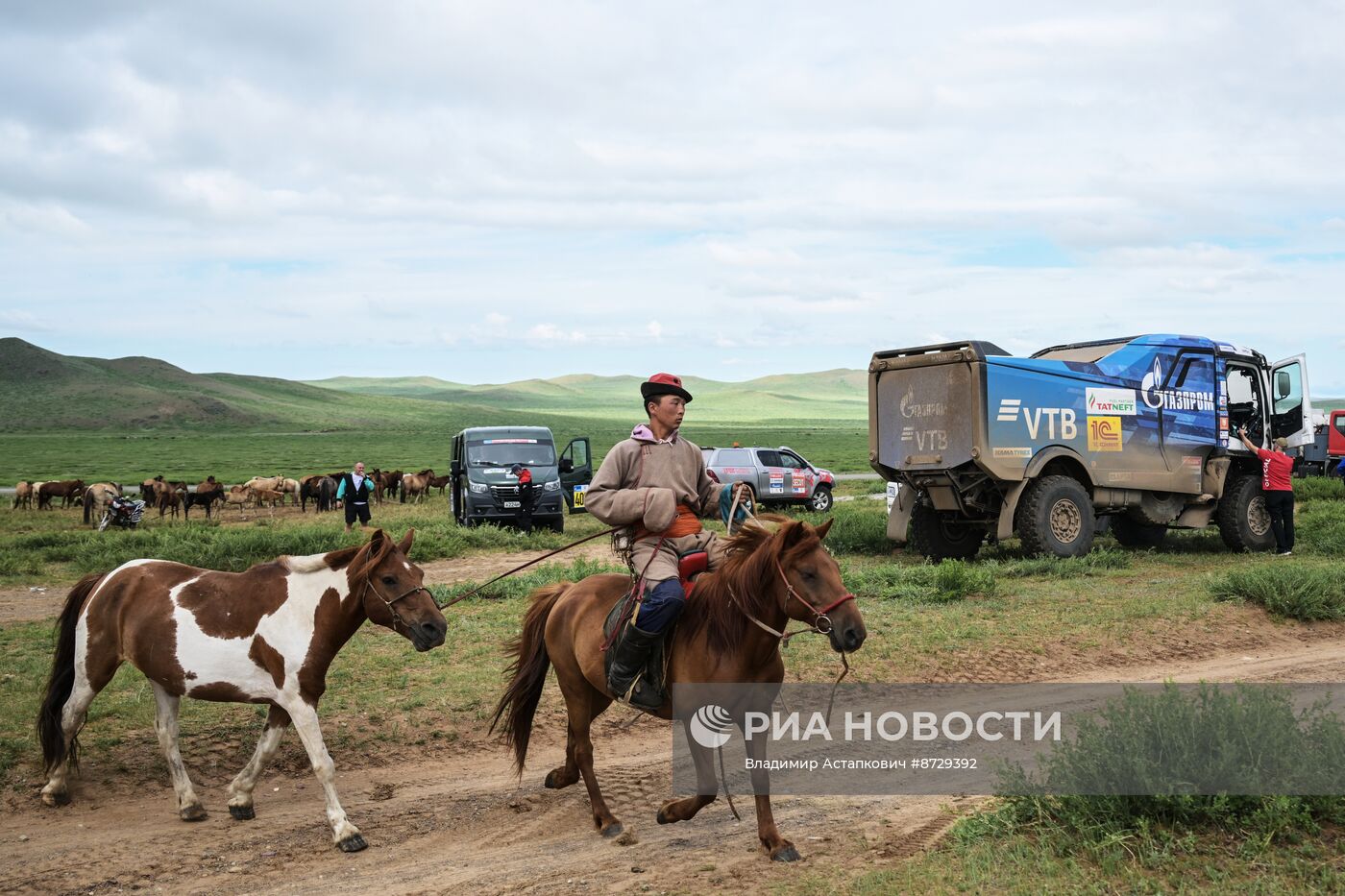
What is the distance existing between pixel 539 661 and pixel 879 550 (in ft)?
42.9

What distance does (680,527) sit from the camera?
6.26 metres

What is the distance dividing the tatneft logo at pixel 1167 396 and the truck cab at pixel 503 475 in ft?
37.7

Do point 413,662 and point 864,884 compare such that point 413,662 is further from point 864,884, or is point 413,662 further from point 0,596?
point 0,596

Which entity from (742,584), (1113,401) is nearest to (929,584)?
(1113,401)

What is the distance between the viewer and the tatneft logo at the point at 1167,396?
16.7 metres

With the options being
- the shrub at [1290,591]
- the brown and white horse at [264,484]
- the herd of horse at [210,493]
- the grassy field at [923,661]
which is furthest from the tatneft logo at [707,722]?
the brown and white horse at [264,484]

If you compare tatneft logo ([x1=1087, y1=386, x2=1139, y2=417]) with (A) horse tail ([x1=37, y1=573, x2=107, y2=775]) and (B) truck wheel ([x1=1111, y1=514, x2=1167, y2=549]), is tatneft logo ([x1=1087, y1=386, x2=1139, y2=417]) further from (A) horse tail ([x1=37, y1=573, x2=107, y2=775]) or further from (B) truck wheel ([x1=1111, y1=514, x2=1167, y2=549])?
(A) horse tail ([x1=37, y1=573, x2=107, y2=775])

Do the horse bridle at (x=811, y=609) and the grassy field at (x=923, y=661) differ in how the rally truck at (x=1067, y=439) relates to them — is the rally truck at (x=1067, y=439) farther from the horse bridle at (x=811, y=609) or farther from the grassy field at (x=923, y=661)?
the horse bridle at (x=811, y=609)

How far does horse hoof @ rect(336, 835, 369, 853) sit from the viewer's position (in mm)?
5977

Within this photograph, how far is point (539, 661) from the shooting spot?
22.9 ft

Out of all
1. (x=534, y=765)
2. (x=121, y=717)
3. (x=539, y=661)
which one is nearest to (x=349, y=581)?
(x=539, y=661)

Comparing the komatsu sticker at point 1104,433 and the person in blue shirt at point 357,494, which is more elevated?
the komatsu sticker at point 1104,433

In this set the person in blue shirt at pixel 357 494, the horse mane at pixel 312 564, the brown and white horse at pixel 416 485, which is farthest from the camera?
the brown and white horse at pixel 416 485

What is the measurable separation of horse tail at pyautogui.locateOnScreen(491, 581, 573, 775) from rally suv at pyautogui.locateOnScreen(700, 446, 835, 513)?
20.8 m
